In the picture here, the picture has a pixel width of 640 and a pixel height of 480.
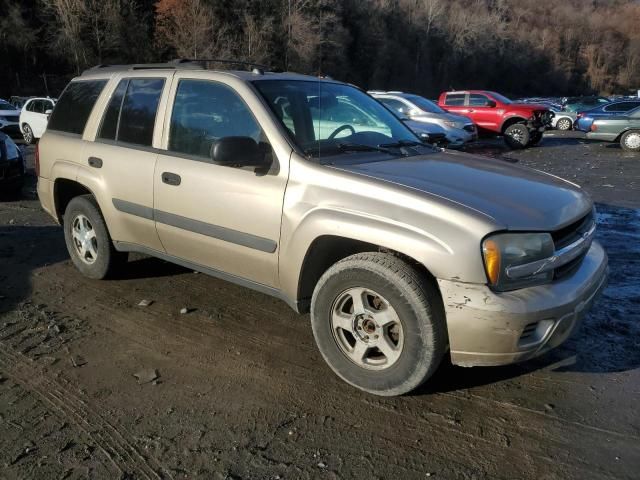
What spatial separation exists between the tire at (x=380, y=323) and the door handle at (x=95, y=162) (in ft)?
7.52

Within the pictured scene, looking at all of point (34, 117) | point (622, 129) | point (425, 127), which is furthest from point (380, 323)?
point (34, 117)

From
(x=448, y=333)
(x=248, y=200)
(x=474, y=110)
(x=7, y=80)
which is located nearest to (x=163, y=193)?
(x=248, y=200)

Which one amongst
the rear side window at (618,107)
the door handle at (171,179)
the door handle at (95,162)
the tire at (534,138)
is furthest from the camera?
the rear side window at (618,107)

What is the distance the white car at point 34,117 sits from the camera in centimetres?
1727

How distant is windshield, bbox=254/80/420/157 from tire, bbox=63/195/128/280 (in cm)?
195

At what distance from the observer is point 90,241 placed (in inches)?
188

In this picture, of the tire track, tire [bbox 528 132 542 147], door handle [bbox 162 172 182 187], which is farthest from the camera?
tire [bbox 528 132 542 147]

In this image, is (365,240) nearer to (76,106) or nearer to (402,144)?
(402,144)

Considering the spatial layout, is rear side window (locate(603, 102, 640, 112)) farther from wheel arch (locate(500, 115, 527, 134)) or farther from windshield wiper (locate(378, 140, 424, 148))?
windshield wiper (locate(378, 140, 424, 148))

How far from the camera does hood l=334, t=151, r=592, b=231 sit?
110 inches

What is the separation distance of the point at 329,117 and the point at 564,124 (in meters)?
26.4

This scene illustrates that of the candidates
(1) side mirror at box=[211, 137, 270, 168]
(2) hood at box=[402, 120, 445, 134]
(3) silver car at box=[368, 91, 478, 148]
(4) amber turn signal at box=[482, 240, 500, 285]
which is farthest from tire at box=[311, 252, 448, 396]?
(3) silver car at box=[368, 91, 478, 148]

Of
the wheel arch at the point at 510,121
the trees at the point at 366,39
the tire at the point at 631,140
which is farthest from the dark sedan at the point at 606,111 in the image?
the trees at the point at 366,39

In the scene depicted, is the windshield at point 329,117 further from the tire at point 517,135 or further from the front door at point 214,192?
the tire at point 517,135
